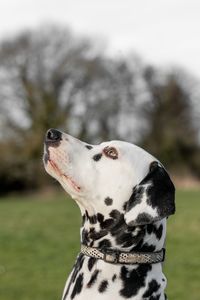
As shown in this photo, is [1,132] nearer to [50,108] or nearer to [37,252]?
[50,108]

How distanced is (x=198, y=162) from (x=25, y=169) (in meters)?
14.4

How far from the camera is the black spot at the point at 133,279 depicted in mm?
4117

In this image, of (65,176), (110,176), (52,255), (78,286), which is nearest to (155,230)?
(110,176)

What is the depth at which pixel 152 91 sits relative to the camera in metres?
63.1

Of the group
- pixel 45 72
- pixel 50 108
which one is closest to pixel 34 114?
pixel 50 108

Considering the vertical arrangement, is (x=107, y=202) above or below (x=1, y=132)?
above

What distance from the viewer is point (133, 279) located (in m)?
4.16

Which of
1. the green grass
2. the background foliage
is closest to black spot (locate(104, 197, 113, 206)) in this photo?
the green grass

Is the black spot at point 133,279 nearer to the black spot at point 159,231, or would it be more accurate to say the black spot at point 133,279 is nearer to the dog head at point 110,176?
the black spot at point 159,231

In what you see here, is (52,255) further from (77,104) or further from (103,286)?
(77,104)

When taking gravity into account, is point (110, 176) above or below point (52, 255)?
above

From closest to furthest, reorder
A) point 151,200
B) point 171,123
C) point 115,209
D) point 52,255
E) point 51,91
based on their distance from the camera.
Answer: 1. point 151,200
2. point 115,209
3. point 52,255
4. point 51,91
5. point 171,123

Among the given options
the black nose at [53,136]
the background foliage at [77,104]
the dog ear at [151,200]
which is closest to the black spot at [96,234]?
the dog ear at [151,200]

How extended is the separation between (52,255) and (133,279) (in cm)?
976
